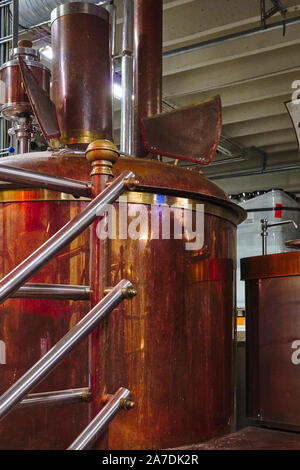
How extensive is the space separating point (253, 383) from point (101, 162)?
1.65m

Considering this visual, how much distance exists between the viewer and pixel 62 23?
7.32 feet

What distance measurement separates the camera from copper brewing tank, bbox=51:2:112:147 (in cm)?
219

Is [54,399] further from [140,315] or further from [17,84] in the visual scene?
[17,84]

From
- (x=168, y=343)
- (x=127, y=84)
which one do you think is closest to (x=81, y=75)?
(x=168, y=343)

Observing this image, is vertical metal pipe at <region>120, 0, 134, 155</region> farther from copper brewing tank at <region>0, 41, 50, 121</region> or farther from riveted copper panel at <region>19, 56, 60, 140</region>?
riveted copper panel at <region>19, 56, 60, 140</region>

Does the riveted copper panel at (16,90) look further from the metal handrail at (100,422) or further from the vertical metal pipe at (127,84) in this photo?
the metal handrail at (100,422)

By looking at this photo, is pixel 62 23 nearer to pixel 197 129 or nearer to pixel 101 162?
pixel 197 129

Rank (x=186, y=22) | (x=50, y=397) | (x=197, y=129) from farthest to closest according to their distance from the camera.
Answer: (x=186, y=22)
(x=197, y=129)
(x=50, y=397)

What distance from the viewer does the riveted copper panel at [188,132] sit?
7.26ft

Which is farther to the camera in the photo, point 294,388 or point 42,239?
point 294,388

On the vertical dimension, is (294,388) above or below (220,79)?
below

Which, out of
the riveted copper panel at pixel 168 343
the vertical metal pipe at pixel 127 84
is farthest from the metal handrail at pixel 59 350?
the vertical metal pipe at pixel 127 84

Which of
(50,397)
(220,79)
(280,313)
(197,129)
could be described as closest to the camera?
(50,397)

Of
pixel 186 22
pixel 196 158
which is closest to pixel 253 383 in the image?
pixel 196 158
